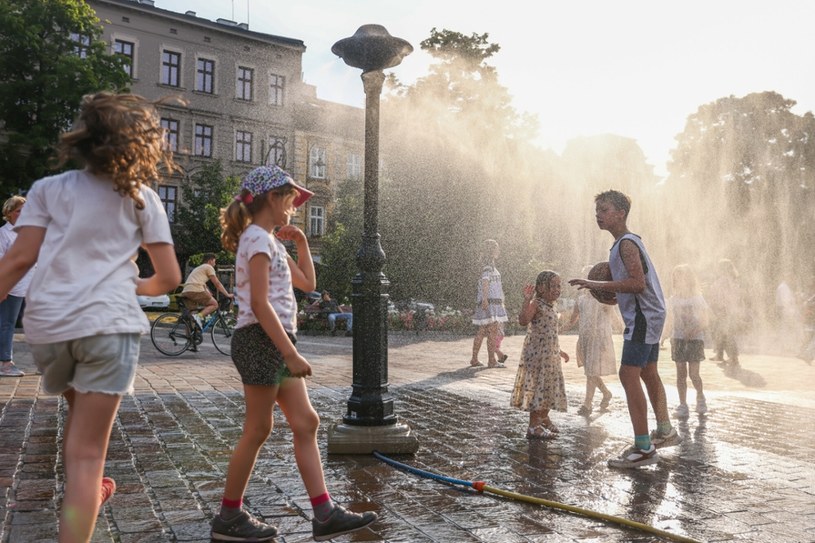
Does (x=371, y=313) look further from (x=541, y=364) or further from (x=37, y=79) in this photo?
(x=37, y=79)

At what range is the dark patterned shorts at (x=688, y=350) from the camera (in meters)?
7.68

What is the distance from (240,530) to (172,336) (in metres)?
10.1

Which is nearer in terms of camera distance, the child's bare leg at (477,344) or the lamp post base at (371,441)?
the lamp post base at (371,441)

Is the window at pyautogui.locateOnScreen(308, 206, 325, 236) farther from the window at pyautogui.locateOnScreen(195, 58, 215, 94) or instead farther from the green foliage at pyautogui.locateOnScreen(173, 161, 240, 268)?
the green foliage at pyautogui.locateOnScreen(173, 161, 240, 268)

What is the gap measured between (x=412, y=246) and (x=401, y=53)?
20258 millimetres

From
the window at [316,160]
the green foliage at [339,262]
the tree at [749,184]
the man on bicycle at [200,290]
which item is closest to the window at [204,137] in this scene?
the window at [316,160]

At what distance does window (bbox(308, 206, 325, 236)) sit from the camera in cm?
4591

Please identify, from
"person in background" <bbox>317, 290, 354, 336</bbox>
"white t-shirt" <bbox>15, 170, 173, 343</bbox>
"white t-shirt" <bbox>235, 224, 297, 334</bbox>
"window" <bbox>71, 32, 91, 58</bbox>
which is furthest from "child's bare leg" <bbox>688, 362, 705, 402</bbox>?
"window" <bbox>71, 32, 91, 58</bbox>

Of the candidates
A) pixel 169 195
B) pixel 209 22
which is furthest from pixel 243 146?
pixel 209 22

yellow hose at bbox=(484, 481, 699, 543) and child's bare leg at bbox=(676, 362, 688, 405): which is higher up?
child's bare leg at bbox=(676, 362, 688, 405)

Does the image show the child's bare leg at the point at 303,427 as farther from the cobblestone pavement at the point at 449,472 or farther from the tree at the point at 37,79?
the tree at the point at 37,79

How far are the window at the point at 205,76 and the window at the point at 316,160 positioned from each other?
721cm

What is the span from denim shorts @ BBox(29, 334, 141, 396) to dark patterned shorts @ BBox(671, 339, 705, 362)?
6310mm

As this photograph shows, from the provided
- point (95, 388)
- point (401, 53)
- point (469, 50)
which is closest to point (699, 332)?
point (401, 53)
